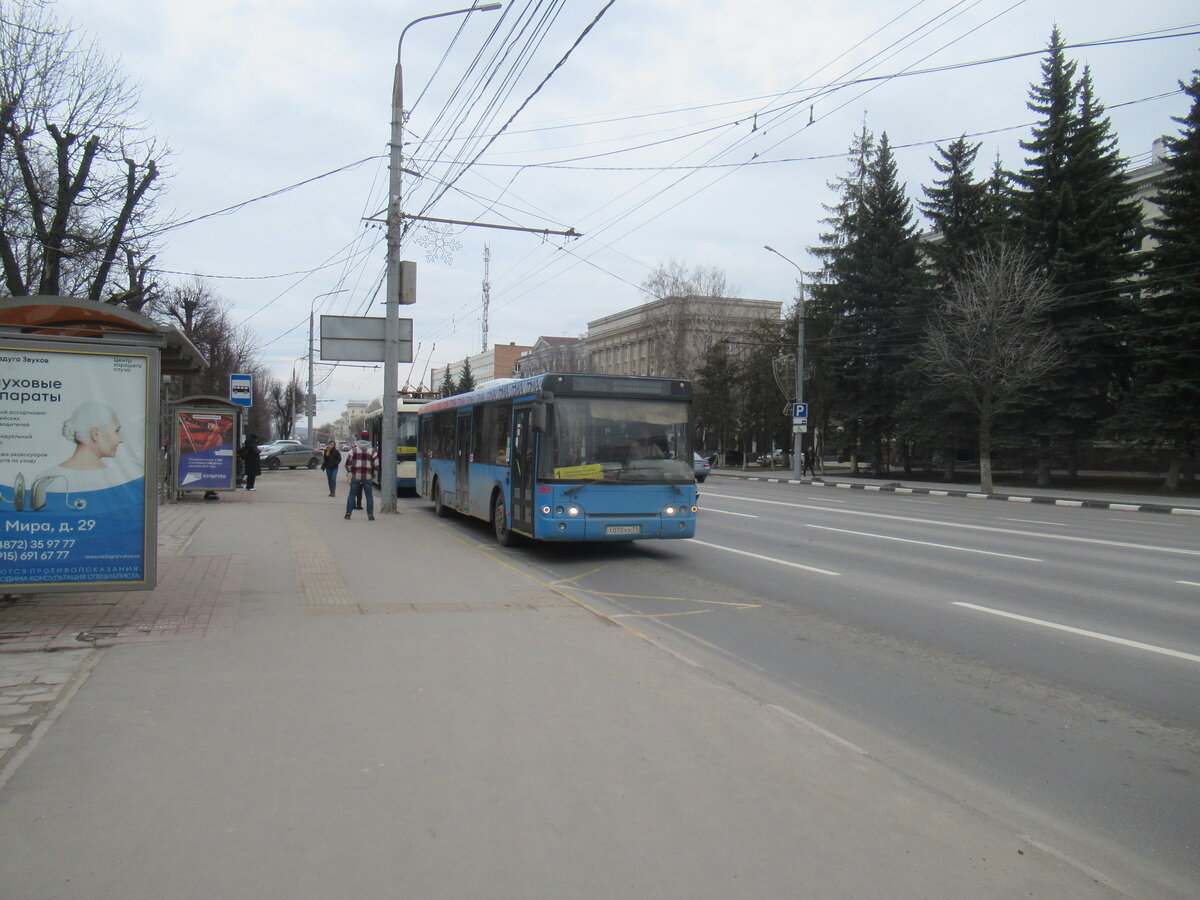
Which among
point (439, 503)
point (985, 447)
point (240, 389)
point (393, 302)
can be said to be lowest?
point (439, 503)

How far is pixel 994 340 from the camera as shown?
31516 mm

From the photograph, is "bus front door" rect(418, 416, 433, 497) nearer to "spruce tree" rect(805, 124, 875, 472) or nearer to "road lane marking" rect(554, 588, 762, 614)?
"road lane marking" rect(554, 588, 762, 614)

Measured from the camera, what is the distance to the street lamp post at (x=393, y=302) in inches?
737

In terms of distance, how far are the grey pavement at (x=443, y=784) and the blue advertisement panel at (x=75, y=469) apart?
640 millimetres

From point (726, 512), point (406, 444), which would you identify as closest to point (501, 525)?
point (726, 512)

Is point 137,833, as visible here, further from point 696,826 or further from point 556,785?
point 696,826

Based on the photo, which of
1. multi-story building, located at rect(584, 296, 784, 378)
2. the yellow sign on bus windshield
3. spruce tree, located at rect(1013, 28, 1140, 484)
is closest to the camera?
the yellow sign on bus windshield

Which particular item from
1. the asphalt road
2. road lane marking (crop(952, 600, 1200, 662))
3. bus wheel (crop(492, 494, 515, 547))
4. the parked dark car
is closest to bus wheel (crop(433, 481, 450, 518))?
bus wheel (crop(492, 494, 515, 547))

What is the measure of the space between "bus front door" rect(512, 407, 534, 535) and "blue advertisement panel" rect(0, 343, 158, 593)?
570 cm

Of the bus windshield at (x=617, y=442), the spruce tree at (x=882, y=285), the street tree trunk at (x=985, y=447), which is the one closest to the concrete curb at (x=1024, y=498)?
the street tree trunk at (x=985, y=447)

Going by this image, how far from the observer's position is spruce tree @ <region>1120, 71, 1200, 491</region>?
3191 cm

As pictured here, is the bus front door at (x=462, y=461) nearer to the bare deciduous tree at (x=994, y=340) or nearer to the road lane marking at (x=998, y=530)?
the road lane marking at (x=998, y=530)

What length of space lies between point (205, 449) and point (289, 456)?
2554 cm

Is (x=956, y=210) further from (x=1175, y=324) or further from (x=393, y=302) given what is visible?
(x=393, y=302)
